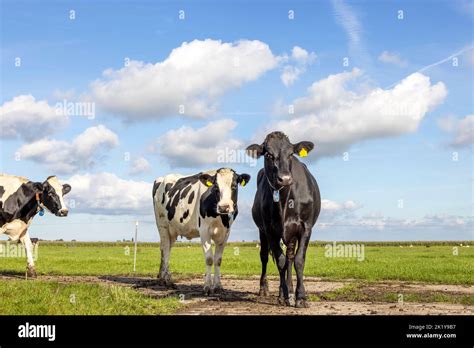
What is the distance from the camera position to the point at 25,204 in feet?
65.1

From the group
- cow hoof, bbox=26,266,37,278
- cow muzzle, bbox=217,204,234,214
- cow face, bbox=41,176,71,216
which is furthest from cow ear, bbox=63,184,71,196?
cow muzzle, bbox=217,204,234,214

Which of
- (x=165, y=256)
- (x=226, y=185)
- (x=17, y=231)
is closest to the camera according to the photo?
(x=226, y=185)

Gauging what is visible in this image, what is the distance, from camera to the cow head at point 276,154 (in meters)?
11.1

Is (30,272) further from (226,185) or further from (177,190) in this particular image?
(226,185)

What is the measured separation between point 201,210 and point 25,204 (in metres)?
8.45

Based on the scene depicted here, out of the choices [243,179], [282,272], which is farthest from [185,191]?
[282,272]

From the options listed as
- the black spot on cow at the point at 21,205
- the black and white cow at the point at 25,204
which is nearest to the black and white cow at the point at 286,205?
the black and white cow at the point at 25,204

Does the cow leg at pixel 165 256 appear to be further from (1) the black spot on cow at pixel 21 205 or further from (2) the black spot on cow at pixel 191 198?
(1) the black spot on cow at pixel 21 205

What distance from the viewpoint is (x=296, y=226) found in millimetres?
11867

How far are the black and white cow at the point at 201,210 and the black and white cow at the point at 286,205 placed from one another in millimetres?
1560

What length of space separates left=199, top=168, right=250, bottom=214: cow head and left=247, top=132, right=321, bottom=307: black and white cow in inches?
43.5
